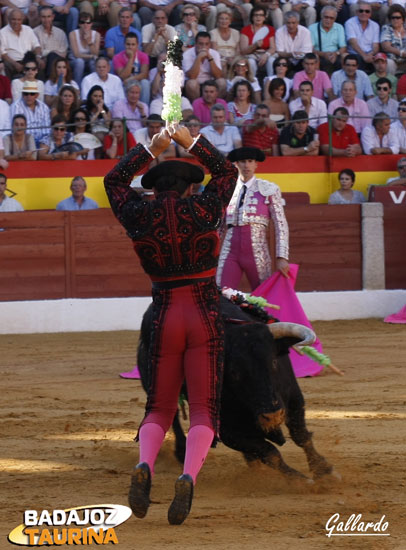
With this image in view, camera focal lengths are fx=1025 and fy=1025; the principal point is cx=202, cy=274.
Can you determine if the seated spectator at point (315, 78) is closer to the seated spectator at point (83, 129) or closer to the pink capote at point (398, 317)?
the seated spectator at point (83, 129)

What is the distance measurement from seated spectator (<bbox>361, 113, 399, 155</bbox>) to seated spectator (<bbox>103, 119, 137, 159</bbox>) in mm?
2238

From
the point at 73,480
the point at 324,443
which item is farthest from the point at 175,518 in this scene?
the point at 324,443

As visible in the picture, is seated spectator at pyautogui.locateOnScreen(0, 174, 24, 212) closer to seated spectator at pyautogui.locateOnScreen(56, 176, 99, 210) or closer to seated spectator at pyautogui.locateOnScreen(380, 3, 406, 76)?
seated spectator at pyautogui.locateOnScreen(56, 176, 99, 210)

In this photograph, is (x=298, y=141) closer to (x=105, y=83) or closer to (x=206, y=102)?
(x=206, y=102)

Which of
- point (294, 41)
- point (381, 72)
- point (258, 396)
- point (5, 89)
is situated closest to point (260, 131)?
point (294, 41)

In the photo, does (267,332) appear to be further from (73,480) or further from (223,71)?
(223,71)

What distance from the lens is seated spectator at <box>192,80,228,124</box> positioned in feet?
30.7

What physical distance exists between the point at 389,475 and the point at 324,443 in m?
0.60

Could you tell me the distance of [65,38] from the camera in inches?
386

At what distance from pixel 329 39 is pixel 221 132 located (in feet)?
6.65

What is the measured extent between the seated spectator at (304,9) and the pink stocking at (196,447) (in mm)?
8122

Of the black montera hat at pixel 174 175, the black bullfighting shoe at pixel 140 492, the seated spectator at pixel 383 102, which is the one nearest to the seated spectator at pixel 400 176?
the seated spectator at pixel 383 102

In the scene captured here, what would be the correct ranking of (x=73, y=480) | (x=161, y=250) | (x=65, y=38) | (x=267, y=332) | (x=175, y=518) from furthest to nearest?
(x=65, y=38) < (x=73, y=480) < (x=267, y=332) < (x=161, y=250) < (x=175, y=518)

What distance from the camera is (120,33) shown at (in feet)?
32.6
